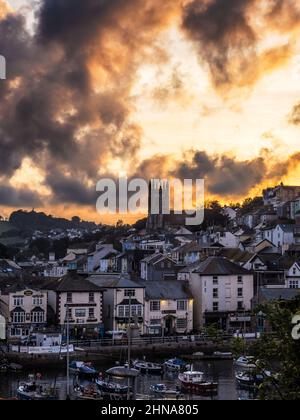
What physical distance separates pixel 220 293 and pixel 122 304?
26.3 ft

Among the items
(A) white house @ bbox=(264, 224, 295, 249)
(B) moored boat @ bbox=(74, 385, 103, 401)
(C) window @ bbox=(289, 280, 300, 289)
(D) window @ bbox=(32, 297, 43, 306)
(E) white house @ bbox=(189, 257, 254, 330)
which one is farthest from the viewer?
(A) white house @ bbox=(264, 224, 295, 249)

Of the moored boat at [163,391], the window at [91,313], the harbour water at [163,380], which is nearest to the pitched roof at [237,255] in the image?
the window at [91,313]

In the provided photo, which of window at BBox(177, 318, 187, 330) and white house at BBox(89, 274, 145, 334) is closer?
white house at BBox(89, 274, 145, 334)

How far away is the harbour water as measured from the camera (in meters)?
33.2

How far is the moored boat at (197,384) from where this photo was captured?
33.7 meters

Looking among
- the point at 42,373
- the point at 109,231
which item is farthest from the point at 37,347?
the point at 109,231

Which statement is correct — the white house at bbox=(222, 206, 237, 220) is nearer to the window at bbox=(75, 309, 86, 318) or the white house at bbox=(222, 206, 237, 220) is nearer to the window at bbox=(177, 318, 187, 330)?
the window at bbox=(177, 318, 187, 330)

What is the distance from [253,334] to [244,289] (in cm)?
A: 817

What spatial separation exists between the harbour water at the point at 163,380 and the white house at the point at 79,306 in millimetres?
7932

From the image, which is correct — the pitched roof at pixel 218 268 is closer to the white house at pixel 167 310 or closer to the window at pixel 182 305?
the white house at pixel 167 310

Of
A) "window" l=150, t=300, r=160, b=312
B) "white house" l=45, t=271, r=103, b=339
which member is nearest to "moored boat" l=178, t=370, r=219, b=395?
"white house" l=45, t=271, r=103, b=339

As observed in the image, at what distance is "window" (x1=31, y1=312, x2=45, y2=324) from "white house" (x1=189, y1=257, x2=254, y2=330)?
459 inches

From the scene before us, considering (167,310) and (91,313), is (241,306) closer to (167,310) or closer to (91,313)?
(167,310)
